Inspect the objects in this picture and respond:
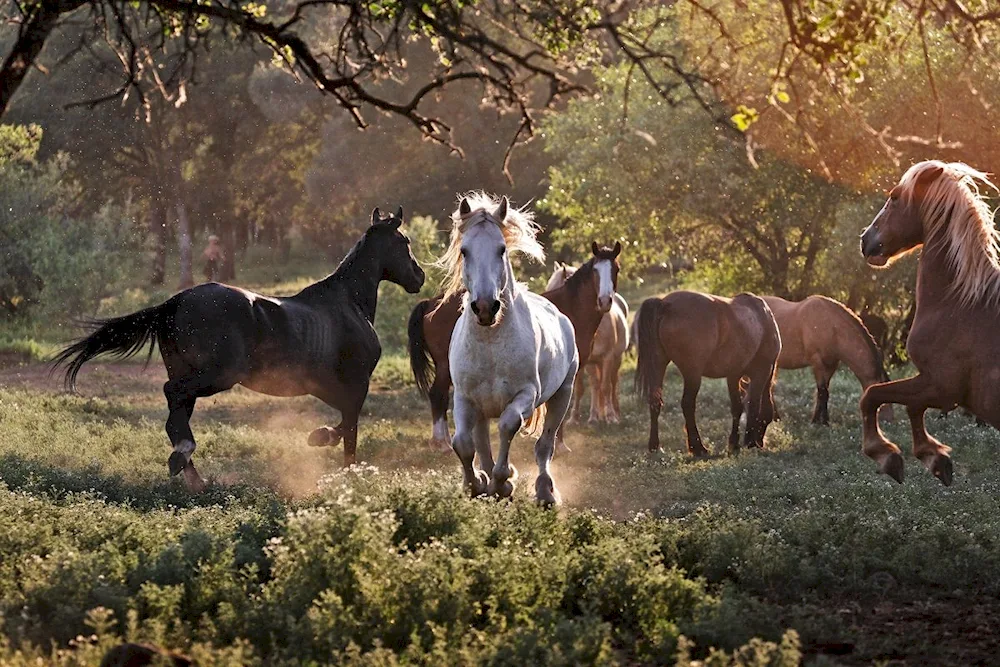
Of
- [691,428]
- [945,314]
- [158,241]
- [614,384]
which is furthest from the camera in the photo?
[158,241]

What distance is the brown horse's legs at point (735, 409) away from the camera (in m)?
16.8

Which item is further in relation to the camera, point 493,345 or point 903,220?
point 493,345

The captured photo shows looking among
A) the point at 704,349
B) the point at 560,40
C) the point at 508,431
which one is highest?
the point at 560,40

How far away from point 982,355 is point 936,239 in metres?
1.06

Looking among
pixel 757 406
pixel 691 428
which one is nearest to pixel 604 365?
pixel 757 406

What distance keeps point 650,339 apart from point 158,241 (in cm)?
4142

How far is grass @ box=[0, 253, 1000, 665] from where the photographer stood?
6.20m

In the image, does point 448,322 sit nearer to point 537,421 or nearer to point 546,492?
point 537,421

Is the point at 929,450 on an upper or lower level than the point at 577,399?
upper

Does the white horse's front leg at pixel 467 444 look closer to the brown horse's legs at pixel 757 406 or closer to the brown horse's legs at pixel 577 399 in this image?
the brown horse's legs at pixel 757 406

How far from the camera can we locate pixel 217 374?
12.2m

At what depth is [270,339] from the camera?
42.1 ft

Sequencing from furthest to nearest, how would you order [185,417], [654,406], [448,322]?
1. [654,406]
2. [448,322]
3. [185,417]

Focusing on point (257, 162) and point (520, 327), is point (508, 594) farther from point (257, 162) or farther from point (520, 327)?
point (257, 162)
